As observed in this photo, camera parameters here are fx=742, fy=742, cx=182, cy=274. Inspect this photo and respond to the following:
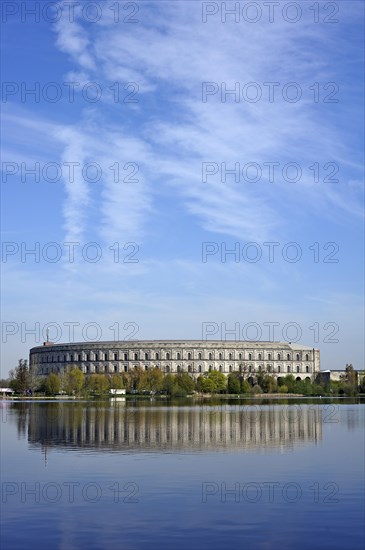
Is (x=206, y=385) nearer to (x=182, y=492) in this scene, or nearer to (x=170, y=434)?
(x=170, y=434)

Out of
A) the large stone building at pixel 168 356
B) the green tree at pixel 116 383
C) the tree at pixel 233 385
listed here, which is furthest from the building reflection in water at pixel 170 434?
the large stone building at pixel 168 356

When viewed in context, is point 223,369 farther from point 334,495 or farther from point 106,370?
point 334,495

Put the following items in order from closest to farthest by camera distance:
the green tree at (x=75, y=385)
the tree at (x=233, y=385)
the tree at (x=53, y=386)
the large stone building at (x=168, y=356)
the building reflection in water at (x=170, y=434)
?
the building reflection in water at (x=170, y=434)
the tree at (x=53, y=386)
the green tree at (x=75, y=385)
the tree at (x=233, y=385)
the large stone building at (x=168, y=356)

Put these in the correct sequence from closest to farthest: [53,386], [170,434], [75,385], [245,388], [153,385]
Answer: [170,434], [53,386], [75,385], [153,385], [245,388]

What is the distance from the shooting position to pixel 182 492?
73.7 ft

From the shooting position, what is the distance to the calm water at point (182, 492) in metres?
17.0

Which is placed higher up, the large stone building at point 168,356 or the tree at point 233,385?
the large stone building at point 168,356

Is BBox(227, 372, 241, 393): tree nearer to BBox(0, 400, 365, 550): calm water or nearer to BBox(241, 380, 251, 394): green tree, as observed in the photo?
BBox(241, 380, 251, 394): green tree

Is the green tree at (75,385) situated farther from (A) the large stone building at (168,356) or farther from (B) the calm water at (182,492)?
(B) the calm water at (182,492)

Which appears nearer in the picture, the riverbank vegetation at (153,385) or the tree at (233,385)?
the riverbank vegetation at (153,385)

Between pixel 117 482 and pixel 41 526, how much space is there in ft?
21.2

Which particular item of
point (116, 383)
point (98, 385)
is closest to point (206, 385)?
point (116, 383)

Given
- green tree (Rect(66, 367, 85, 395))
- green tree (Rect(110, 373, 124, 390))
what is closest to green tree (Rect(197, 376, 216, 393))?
green tree (Rect(110, 373, 124, 390))

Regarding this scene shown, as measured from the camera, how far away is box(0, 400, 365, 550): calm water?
17.0 metres
